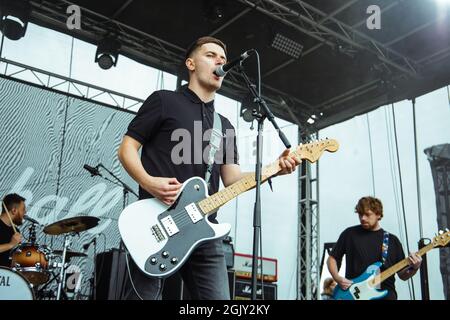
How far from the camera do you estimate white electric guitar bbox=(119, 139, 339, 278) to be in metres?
1.88

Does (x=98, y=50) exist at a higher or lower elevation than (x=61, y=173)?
higher

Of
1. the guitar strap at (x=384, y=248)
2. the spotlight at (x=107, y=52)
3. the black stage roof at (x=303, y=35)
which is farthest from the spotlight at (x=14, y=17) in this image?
the guitar strap at (x=384, y=248)

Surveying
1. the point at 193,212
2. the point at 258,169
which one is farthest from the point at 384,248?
the point at 193,212

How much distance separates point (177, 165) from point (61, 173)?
167 inches

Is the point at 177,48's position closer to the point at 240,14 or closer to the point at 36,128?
the point at 240,14

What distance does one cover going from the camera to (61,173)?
582 cm

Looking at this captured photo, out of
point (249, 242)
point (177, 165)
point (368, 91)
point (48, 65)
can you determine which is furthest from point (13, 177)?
point (368, 91)

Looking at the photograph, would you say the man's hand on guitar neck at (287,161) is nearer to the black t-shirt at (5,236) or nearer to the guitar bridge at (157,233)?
the guitar bridge at (157,233)

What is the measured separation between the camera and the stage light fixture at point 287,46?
6.07m

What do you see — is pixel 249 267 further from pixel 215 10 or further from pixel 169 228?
pixel 169 228

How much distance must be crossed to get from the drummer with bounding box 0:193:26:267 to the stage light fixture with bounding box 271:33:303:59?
3.70m

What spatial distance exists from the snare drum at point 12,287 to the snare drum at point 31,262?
1.10 m

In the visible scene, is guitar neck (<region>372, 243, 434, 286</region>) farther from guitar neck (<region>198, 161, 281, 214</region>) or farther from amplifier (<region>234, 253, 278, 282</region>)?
guitar neck (<region>198, 161, 281, 214</region>)

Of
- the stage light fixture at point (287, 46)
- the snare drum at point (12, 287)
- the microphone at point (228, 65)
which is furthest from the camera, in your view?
the stage light fixture at point (287, 46)
